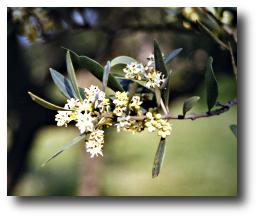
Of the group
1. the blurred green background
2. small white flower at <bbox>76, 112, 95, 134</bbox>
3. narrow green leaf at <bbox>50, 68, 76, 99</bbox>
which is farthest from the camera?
the blurred green background

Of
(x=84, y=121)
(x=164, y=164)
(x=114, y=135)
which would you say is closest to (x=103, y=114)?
(x=84, y=121)

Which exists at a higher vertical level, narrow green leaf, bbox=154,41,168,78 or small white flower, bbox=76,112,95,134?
narrow green leaf, bbox=154,41,168,78

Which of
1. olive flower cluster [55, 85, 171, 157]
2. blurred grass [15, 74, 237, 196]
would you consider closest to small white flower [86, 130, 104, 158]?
olive flower cluster [55, 85, 171, 157]

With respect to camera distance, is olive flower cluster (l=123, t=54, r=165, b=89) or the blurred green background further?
the blurred green background

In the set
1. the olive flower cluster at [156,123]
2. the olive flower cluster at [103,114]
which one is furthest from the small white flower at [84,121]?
the olive flower cluster at [156,123]

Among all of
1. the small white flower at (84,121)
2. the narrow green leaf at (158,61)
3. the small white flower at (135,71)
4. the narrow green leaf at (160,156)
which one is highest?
the narrow green leaf at (158,61)

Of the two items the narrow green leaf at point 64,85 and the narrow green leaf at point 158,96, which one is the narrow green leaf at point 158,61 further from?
the narrow green leaf at point 64,85

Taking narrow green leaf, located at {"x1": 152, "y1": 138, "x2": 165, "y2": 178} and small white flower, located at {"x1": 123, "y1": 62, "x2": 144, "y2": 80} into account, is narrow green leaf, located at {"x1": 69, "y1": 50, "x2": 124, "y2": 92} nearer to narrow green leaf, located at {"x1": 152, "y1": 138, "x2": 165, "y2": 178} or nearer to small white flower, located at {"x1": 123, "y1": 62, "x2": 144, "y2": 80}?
small white flower, located at {"x1": 123, "y1": 62, "x2": 144, "y2": 80}
